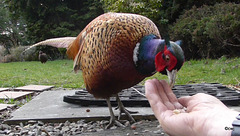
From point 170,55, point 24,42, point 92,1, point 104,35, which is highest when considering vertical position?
point 92,1

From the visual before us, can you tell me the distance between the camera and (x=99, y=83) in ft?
7.78

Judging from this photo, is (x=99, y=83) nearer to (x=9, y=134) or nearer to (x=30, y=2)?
(x=9, y=134)

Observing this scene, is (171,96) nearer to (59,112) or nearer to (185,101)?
(185,101)

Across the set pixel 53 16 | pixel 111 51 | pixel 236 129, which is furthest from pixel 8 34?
pixel 236 129

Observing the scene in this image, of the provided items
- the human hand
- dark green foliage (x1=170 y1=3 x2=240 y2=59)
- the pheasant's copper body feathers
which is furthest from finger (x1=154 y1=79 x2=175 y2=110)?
dark green foliage (x1=170 y1=3 x2=240 y2=59)

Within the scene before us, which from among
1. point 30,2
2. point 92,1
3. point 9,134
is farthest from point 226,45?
point 30,2

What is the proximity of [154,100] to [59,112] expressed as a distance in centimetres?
157

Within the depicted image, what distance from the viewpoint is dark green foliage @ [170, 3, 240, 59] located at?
7.25 m

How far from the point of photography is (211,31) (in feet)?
24.3

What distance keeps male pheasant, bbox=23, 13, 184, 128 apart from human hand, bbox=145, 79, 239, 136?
15 centimetres

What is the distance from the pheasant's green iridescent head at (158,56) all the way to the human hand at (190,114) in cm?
13

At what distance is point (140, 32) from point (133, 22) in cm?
14

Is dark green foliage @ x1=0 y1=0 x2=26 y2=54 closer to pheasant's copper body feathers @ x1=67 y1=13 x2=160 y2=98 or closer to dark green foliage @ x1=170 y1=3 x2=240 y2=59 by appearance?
dark green foliage @ x1=170 y1=3 x2=240 y2=59

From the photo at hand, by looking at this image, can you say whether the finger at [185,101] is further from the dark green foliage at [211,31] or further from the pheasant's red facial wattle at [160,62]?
the dark green foliage at [211,31]
